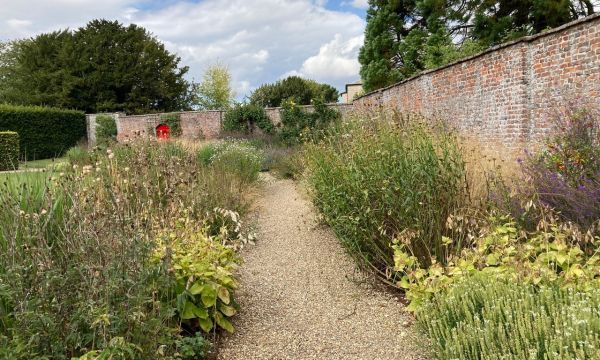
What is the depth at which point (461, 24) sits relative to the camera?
1841cm

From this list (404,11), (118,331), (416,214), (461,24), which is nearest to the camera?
(118,331)

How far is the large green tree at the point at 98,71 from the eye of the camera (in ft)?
92.9

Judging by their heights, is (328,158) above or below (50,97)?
below

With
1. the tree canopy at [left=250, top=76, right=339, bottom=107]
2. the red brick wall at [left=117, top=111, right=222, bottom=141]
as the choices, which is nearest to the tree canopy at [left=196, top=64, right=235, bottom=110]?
the tree canopy at [left=250, top=76, right=339, bottom=107]

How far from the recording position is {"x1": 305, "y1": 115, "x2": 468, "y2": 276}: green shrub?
144 inches

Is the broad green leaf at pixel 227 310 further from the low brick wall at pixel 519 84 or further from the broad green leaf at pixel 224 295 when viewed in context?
the low brick wall at pixel 519 84

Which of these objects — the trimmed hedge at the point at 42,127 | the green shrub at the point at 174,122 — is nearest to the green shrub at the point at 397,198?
the green shrub at the point at 174,122

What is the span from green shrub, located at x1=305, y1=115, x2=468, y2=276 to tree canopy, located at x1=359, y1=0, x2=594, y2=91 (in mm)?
12576

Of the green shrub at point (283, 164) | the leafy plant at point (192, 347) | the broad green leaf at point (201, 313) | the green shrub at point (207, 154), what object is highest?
the green shrub at point (207, 154)

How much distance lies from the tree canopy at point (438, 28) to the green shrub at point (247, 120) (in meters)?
5.51

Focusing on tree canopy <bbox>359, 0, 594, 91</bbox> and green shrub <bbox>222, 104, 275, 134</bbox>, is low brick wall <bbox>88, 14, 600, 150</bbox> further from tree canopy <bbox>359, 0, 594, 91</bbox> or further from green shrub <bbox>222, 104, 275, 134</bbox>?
green shrub <bbox>222, 104, 275, 134</bbox>

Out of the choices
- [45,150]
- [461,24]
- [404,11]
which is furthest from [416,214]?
[45,150]

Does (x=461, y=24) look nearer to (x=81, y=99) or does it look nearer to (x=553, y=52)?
(x=553, y=52)

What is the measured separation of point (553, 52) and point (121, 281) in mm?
5275
